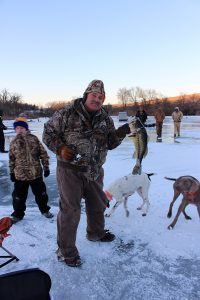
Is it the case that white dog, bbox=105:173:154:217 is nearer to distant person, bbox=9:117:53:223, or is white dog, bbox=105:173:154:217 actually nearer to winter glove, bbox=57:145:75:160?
distant person, bbox=9:117:53:223

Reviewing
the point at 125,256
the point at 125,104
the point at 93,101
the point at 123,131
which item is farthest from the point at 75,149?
the point at 125,104

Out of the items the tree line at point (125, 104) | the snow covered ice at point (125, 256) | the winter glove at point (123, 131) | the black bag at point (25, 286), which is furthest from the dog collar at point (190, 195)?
the tree line at point (125, 104)

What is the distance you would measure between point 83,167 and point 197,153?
9.19 meters

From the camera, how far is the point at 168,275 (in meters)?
3.45

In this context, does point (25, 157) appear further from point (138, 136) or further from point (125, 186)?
point (138, 136)

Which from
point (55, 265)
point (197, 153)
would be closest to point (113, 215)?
point (55, 265)

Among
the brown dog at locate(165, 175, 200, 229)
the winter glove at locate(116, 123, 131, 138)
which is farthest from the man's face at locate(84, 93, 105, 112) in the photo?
the brown dog at locate(165, 175, 200, 229)

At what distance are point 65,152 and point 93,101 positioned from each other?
66 centimetres

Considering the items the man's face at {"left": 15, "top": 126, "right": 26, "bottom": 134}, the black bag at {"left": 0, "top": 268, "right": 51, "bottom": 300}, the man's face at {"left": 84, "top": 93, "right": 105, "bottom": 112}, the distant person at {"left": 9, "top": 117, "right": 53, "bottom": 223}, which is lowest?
the black bag at {"left": 0, "top": 268, "right": 51, "bottom": 300}

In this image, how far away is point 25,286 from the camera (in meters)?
2.41

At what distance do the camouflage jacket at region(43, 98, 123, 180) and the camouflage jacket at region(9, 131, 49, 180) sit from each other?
1356 millimetres

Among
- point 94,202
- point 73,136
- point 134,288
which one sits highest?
point 73,136

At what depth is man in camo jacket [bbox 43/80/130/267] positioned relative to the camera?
11.8 ft

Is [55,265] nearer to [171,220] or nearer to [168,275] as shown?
[168,275]
